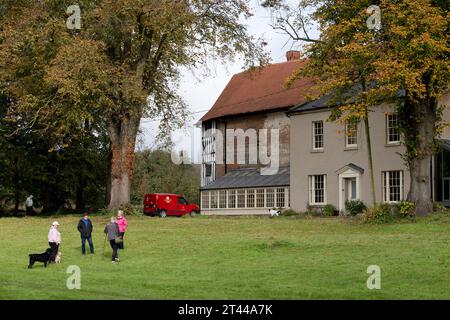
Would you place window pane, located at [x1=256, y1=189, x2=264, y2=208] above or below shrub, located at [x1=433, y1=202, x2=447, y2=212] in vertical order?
above

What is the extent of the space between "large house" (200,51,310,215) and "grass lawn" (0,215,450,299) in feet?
55.7

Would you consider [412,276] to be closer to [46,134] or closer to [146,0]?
[146,0]

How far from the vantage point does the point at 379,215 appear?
3781 cm

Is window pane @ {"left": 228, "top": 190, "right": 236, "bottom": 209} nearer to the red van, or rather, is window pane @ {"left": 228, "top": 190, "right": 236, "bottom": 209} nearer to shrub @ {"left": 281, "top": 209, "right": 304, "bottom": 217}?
the red van

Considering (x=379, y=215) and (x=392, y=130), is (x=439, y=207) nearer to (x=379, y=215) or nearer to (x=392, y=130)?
(x=379, y=215)

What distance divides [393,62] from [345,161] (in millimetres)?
14268

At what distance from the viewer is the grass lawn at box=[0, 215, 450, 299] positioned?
20.1 meters

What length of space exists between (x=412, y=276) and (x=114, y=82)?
89.7ft

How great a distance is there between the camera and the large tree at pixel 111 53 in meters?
45.2

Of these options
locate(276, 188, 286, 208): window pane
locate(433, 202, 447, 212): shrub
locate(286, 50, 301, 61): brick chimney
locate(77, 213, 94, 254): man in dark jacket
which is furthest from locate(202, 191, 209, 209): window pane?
locate(77, 213, 94, 254): man in dark jacket
